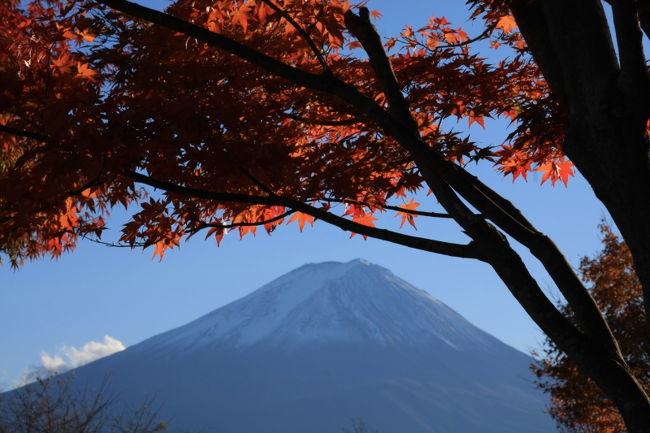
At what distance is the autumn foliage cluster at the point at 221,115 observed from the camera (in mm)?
4262

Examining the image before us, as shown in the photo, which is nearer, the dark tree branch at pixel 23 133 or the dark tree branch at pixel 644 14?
the dark tree branch at pixel 644 14

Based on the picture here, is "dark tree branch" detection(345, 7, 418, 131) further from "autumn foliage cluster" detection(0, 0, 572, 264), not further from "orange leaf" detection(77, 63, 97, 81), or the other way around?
"orange leaf" detection(77, 63, 97, 81)

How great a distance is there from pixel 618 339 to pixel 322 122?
39.8ft

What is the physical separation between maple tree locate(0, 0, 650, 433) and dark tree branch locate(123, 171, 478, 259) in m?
0.01

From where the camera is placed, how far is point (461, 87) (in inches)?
208

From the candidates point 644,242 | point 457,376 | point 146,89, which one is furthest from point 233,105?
point 457,376

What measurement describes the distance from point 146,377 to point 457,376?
82.4 meters

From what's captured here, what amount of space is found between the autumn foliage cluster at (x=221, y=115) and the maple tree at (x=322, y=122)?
0.05ft

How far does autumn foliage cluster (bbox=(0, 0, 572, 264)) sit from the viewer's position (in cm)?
426

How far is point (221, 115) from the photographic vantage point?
4430mm

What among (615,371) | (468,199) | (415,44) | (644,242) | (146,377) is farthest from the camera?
(146,377)

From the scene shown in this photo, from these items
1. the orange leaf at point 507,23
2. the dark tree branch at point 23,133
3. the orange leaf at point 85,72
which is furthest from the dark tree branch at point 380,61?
the dark tree branch at point 23,133

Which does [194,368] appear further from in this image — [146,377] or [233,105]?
[233,105]

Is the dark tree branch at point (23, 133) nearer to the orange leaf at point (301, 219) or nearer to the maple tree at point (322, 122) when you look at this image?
the maple tree at point (322, 122)
